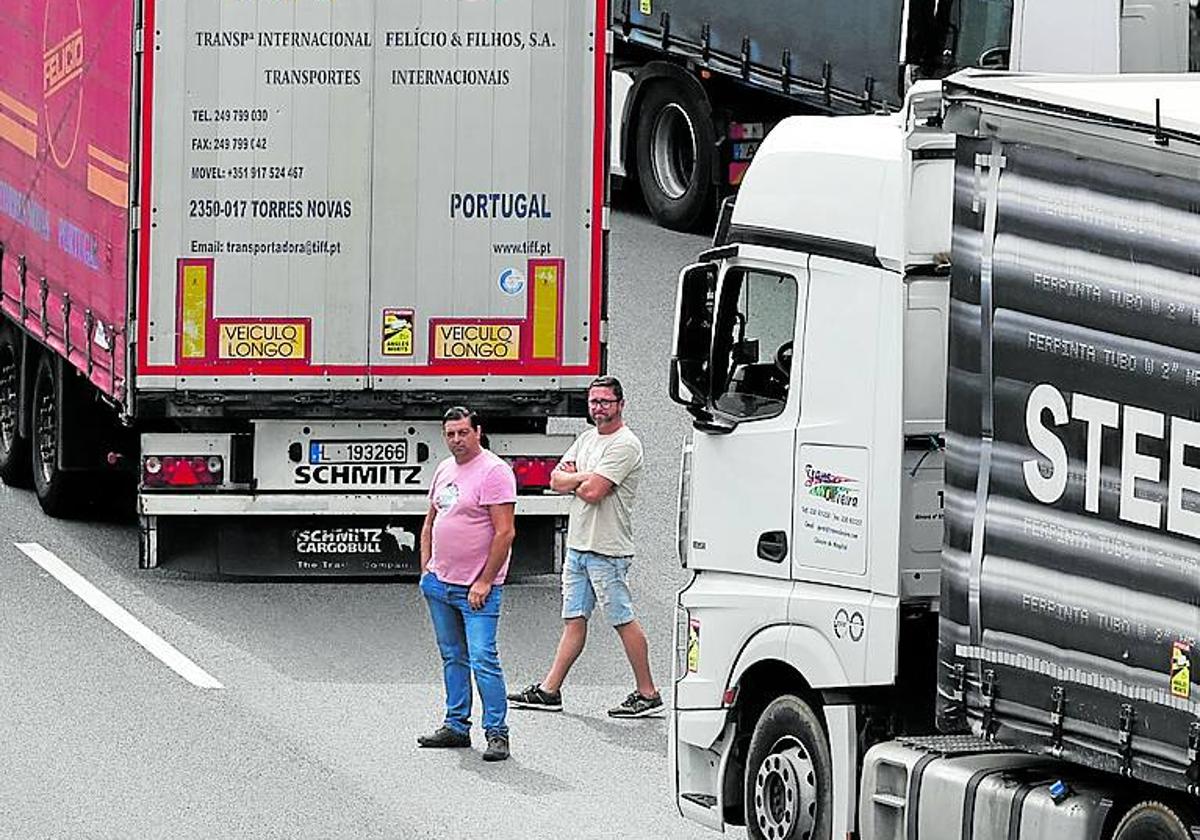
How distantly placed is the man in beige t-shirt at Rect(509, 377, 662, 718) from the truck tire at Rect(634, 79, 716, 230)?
9.73 m

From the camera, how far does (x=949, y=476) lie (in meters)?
9.95

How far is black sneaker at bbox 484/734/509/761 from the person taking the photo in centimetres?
1338

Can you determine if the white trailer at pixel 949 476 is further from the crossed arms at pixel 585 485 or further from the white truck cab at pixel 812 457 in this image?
the crossed arms at pixel 585 485

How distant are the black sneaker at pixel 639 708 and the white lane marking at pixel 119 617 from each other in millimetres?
2045

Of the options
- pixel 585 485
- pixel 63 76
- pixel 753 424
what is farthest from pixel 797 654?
pixel 63 76

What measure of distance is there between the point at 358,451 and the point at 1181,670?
8298 millimetres

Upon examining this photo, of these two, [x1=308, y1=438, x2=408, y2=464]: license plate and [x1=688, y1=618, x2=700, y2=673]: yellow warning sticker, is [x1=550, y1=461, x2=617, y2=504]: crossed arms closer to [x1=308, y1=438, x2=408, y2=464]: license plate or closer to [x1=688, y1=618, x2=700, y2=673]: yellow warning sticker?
[x1=308, y1=438, x2=408, y2=464]: license plate

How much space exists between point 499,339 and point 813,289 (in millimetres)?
5610

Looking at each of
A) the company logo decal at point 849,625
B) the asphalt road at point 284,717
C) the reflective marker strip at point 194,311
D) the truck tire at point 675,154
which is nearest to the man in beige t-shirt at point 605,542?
the asphalt road at point 284,717

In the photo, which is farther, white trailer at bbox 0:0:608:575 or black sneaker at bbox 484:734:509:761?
white trailer at bbox 0:0:608:575

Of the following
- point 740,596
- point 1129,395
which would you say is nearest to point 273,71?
point 740,596

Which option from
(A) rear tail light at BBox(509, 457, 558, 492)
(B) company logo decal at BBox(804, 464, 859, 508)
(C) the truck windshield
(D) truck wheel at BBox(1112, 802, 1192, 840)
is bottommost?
(D) truck wheel at BBox(1112, 802, 1192, 840)

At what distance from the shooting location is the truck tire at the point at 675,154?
2386cm

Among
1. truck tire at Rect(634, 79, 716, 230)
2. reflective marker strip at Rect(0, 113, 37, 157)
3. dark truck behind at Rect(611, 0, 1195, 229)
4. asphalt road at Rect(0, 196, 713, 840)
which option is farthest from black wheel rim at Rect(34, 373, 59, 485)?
truck tire at Rect(634, 79, 716, 230)
